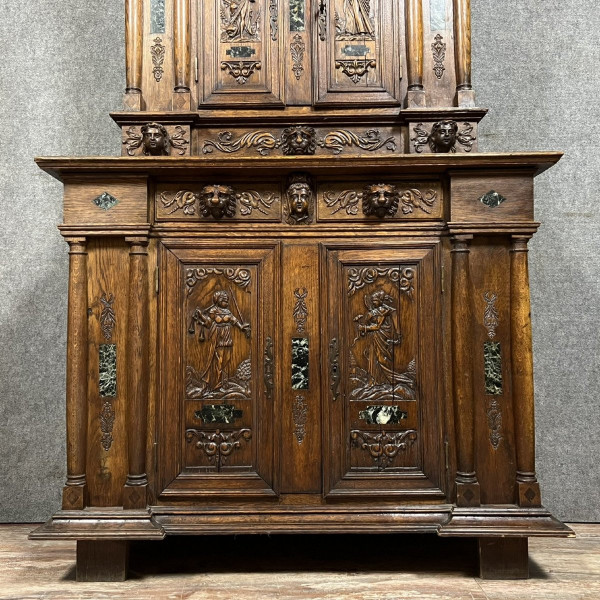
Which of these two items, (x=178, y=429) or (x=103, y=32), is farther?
(x=103, y=32)

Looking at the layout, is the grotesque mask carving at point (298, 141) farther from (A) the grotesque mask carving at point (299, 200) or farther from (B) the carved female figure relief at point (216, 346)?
(B) the carved female figure relief at point (216, 346)

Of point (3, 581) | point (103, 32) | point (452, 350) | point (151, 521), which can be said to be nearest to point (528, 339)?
point (452, 350)

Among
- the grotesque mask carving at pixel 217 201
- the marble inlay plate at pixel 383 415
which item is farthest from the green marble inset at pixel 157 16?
the marble inlay plate at pixel 383 415

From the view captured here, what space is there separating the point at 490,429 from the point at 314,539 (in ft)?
3.84

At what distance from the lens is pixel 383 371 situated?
9.50 ft

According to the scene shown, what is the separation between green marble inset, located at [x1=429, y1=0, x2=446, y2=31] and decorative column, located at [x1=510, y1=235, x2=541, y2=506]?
3.64 feet

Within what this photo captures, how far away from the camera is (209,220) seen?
2932mm

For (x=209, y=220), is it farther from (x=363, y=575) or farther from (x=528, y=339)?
(x=363, y=575)

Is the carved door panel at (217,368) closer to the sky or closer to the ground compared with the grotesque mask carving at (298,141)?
closer to the ground

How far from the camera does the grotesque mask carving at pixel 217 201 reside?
286 cm

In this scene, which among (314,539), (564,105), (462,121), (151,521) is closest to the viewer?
(151,521)

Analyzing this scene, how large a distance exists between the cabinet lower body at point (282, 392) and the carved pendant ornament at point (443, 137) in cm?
42

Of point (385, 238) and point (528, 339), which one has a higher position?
point (385, 238)

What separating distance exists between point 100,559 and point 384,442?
1349 millimetres
